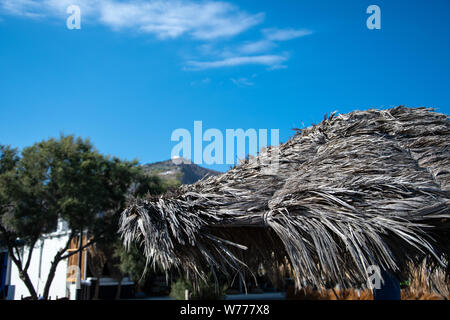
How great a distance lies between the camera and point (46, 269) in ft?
66.6

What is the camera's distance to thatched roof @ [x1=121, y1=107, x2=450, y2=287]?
2.74 metres

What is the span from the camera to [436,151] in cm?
359

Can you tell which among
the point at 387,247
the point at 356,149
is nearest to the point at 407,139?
the point at 356,149

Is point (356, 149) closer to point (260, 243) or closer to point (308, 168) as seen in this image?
point (308, 168)

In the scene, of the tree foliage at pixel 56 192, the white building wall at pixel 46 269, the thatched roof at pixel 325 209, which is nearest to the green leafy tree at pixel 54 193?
the tree foliage at pixel 56 192

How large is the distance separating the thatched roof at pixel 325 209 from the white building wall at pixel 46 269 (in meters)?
17.5

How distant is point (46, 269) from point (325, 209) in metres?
21.0

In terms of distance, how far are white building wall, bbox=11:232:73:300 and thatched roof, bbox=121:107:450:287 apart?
57.5ft

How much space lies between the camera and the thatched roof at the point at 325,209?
2.74m

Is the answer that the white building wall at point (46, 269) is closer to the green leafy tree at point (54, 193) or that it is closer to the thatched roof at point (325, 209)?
the green leafy tree at point (54, 193)

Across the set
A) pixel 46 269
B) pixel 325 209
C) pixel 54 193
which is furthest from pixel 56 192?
pixel 325 209

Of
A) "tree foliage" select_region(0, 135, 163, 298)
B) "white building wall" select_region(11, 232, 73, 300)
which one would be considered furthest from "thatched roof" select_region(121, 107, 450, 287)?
"white building wall" select_region(11, 232, 73, 300)

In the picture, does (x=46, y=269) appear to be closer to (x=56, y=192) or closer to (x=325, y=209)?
(x=56, y=192)
